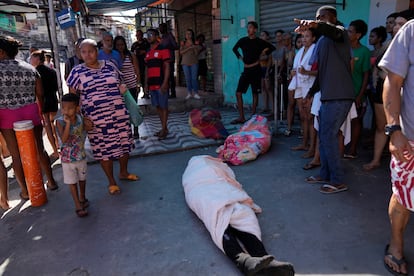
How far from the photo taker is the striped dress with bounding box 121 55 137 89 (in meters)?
5.30

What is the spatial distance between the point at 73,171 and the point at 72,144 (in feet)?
0.88

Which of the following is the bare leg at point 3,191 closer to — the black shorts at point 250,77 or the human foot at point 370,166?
the human foot at point 370,166

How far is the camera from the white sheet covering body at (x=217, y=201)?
245cm

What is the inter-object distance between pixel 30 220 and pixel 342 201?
3110 millimetres

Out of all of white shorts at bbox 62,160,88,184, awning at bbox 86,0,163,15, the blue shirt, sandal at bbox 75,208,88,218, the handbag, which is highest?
awning at bbox 86,0,163,15

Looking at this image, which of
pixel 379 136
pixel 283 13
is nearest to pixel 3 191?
pixel 379 136

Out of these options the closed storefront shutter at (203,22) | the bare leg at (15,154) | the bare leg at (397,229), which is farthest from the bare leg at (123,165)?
the closed storefront shutter at (203,22)

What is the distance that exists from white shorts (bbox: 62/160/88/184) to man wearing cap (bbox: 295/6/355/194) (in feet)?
8.14

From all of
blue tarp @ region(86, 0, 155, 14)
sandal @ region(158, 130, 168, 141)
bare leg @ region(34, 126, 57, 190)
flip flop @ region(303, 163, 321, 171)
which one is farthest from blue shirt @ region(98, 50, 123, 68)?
blue tarp @ region(86, 0, 155, 14)

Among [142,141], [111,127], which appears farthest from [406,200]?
[142,141]

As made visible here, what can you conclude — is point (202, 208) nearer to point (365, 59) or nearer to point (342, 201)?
point (342, 201)

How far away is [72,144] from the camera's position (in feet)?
10.0

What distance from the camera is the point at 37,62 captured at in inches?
187

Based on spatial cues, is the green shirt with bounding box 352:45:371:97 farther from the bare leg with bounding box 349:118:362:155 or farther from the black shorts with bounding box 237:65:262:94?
the black shorts with bounding box 237:65:262:94
